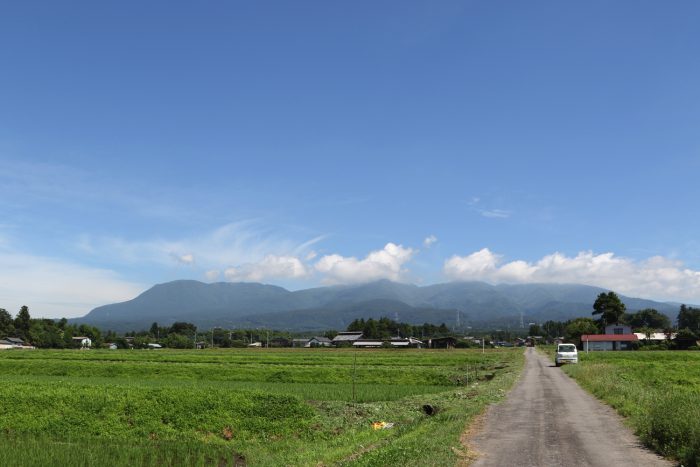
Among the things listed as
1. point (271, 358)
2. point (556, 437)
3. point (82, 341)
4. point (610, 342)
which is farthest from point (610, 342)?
point (82, 341)

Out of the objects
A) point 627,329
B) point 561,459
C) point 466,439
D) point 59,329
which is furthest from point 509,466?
point 59,329

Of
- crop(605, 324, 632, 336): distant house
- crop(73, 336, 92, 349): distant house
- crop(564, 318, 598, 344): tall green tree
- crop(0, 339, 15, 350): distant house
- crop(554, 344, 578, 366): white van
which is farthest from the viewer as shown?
crop(73, 336, 92, 349): distant house

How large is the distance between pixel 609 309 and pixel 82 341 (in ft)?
503

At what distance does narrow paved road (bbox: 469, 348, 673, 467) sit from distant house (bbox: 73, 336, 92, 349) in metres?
158

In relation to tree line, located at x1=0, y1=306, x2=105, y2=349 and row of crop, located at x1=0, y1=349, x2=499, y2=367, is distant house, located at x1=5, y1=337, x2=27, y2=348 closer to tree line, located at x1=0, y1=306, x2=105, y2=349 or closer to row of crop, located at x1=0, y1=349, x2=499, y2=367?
tree line, located at x1=0, y1=306, x2=105, y2=349

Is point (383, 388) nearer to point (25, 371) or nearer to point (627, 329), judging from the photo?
point (25, 371)

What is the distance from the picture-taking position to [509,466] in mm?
13906

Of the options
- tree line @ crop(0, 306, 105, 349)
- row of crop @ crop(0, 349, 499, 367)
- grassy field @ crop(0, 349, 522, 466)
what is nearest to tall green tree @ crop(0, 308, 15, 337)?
tree line @ crop(0, 306, 105, 349)

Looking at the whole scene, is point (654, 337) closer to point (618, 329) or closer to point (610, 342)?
point (618, 329)

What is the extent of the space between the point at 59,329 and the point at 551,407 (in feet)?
580

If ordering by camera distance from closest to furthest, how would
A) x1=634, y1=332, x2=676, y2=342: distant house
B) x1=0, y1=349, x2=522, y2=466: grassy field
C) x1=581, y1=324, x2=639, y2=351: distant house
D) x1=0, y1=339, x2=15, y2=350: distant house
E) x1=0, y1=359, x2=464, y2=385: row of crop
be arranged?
x1=0, y1=349, x2=522, y2=466: grassy field, x1=0, y1=359, x2=464, y2=385: row of crop, x1=581, y1=324, x2=639, y2=351: distant house, x1=634, y1=332, x2=676, y2=342: distant house, x1=0, y1=339, x2=15, y2=350: distant house

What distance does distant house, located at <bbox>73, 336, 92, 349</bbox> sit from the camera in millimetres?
159500

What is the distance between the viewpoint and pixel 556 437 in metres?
17.6

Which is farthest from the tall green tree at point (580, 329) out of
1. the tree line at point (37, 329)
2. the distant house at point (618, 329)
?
the tree line at point (37, 329)
